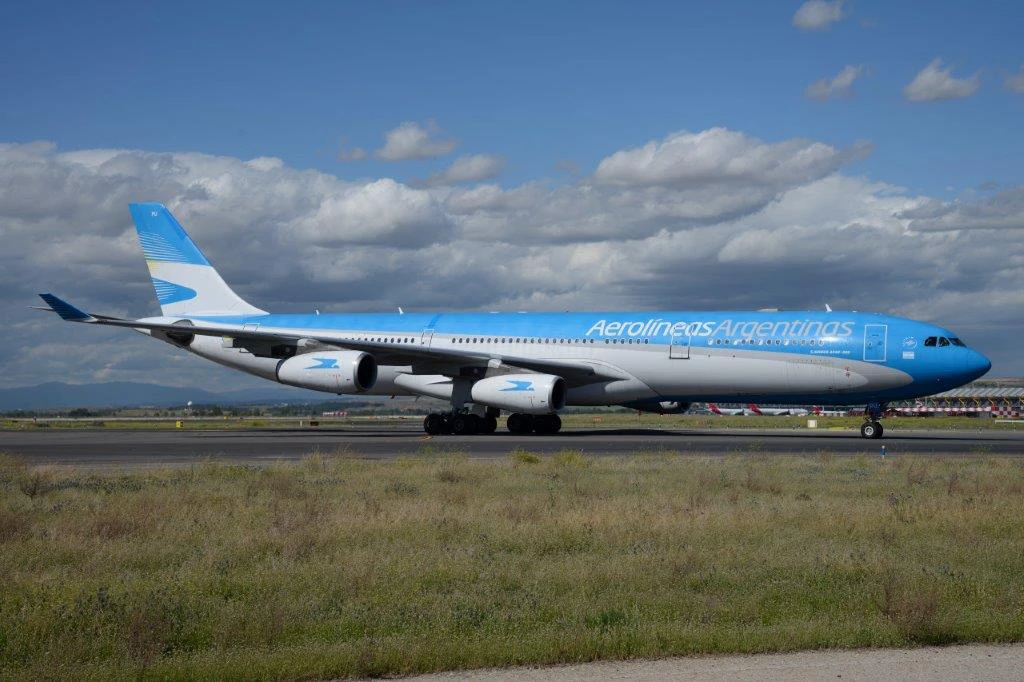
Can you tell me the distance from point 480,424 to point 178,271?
1571cm

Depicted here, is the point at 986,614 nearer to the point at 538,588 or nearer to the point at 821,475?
the point at 538,588

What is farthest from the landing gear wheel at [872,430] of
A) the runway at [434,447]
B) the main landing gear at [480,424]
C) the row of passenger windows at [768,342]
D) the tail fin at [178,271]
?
the tail fin at [178,271]

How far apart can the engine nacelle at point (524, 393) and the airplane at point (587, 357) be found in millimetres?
45

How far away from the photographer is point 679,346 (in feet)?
115

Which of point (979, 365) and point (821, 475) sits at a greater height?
point (979, 365)

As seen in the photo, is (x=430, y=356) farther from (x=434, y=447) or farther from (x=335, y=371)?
(x=434, y=447)

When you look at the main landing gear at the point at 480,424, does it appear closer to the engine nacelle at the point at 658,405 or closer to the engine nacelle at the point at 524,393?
the engine nacelle at the point at 524,393

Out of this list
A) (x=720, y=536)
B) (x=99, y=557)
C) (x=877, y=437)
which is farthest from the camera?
(x=877, y=437)

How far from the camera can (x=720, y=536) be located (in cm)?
1212

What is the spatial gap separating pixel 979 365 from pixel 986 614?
26.0 metres

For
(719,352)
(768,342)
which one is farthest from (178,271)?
(768,342)

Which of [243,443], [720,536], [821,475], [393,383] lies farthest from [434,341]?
[720,536]

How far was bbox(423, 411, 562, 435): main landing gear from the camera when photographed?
3800 centimetres

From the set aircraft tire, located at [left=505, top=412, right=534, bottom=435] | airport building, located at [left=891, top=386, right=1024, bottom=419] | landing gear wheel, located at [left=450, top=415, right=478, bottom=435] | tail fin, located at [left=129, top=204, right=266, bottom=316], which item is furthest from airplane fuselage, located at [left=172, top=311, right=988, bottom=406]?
airport building, located at [left=891, top=386, right=1024, bottom=419]
